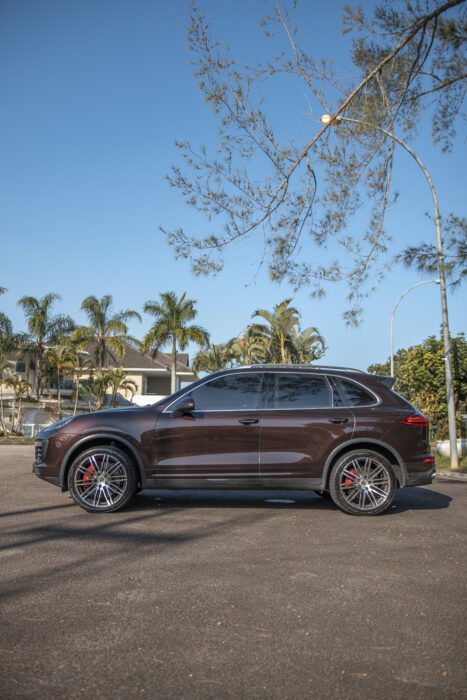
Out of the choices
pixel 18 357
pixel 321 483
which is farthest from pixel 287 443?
pixel 18 357

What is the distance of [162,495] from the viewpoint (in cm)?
785

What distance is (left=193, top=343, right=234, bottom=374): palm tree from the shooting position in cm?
5031

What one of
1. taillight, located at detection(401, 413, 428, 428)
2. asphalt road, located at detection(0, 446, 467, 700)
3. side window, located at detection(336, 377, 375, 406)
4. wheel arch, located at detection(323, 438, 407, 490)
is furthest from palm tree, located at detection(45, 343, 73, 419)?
taillight, located at detection(401, 413, 428, 428)

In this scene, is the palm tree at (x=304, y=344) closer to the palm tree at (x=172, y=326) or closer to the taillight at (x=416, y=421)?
the palm tree at (x=172, y=326)

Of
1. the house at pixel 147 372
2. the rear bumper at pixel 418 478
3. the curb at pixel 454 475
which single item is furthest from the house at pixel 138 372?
the rear bumper at pixel 418 478

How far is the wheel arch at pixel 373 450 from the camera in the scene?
639cm

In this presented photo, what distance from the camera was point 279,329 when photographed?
1393 inches

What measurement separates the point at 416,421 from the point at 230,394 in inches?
90.5

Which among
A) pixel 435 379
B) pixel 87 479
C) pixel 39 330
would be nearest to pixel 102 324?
pixel 39 330

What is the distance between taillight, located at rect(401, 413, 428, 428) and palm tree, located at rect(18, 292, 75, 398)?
35.1 meters

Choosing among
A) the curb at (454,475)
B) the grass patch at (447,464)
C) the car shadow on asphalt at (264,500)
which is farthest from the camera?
the grass patch at (447,464)

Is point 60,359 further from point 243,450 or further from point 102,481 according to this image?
point 243,450

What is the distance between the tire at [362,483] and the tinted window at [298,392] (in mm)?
745

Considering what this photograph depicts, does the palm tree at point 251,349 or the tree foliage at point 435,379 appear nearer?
the tree foliage at point 435,379
